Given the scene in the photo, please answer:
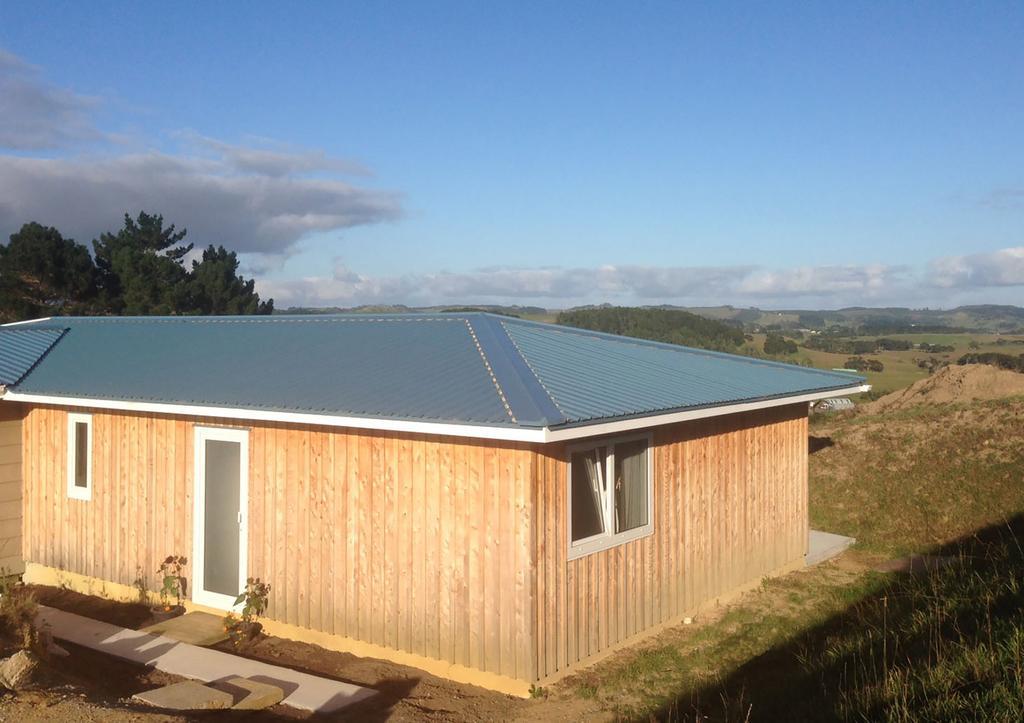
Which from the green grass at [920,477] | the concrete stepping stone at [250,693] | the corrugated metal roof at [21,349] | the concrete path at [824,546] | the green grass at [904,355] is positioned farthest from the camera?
the green grass at [904,355]

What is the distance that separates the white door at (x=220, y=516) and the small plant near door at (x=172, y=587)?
177 mm

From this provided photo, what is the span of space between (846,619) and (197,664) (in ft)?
22.1

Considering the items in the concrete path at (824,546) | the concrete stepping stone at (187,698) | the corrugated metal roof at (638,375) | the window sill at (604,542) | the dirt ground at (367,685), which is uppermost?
the corrugated metal roof at (638,375)

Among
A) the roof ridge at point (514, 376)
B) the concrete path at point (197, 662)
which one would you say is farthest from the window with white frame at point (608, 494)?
the concrete path at point (197, 662)

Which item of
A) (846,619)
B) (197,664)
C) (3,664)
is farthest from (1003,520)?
(3,664)

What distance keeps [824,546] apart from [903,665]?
730 centimetres

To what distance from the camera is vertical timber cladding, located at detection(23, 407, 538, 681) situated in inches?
294

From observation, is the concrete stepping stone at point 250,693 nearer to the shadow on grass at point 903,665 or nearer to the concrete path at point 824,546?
the shadow on grass at point 903,665

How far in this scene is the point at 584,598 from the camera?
7.98 meters

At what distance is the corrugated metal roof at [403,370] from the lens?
774 cm

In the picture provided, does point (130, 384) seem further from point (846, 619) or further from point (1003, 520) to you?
point (1003, 520)

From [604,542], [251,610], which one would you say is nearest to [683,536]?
[604,542]

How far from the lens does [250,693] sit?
6.79 m

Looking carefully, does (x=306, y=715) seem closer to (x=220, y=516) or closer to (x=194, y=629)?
(x=194, y=629)
